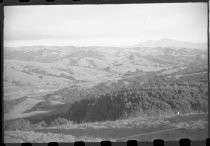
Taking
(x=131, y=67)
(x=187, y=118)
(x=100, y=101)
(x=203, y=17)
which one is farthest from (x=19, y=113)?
(x=203, y=17)

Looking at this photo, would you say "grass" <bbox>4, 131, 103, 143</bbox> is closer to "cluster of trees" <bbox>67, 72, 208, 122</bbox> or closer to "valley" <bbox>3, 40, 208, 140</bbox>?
"valley" <bbox>3, 40, 208, 140</bbox>

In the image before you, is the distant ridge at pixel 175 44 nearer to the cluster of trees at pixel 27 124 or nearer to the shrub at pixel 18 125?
the cluster of trees at pixel 27 124

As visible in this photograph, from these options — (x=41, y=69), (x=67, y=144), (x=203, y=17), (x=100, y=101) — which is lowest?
(x=67, y=144)

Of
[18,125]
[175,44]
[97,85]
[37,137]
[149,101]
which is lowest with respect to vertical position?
[37,137]

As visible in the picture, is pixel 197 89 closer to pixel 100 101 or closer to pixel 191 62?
pixel 191 62

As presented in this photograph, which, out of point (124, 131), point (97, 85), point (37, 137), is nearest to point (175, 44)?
point (97, 85)

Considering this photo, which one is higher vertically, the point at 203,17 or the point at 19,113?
the point at 203,17

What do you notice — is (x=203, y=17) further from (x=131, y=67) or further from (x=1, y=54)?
(x=1, y=54)

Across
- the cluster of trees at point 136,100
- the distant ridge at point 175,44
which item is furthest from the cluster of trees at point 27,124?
the distant ridge at point 175,44

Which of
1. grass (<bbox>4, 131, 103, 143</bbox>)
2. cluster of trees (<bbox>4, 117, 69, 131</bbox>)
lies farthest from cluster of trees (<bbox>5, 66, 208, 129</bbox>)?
grass (<bbox>4, 131, 103, 143</bbox>)

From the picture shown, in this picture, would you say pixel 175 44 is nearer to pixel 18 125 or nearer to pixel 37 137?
pixel 37 137
